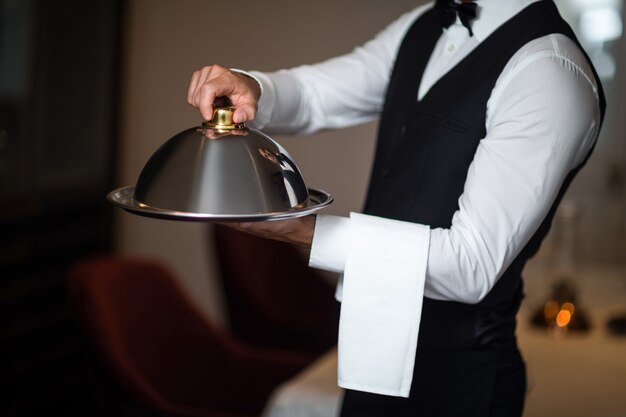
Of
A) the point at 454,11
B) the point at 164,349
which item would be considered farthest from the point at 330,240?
the point at 164,349

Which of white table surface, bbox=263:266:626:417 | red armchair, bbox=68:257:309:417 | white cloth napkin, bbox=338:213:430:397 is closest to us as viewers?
white cloth napkin, bbox=338:213:430:397

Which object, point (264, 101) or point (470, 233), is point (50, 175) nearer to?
point (264, 101)

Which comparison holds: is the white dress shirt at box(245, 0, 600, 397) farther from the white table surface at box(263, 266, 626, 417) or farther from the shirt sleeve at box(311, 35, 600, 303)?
the white table surface at box(263, 266, 626, 417)

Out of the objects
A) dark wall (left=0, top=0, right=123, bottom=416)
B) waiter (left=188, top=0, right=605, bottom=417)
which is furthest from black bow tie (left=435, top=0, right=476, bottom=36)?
dark wall (left=0, top=0, right=123, bottom=416)

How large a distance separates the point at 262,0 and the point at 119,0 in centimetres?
68

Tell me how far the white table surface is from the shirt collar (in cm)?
86

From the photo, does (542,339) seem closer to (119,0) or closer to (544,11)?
(544,11)

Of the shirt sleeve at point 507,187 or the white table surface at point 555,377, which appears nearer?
the shirt sleeve at point 507,187

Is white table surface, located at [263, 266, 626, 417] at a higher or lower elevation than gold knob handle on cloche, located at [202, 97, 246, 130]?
lower

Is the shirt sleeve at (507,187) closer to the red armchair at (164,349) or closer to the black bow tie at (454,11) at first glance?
the black bow tie at (454,11)

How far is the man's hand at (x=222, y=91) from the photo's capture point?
3.88ft

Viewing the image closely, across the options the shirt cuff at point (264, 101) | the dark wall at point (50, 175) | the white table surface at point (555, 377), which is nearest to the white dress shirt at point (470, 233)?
the shirt cuff at point (264, 101)

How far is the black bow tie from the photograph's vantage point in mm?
1430

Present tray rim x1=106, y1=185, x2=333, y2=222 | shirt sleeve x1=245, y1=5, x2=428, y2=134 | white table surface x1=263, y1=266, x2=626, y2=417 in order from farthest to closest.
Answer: white table surface x1=263, y1=266, x2=626, y2=417
shirt sleeve x1=245, y1=5, x2=428, y2=134
tray rim x1=106, y1=185, x2=333, y2=222
